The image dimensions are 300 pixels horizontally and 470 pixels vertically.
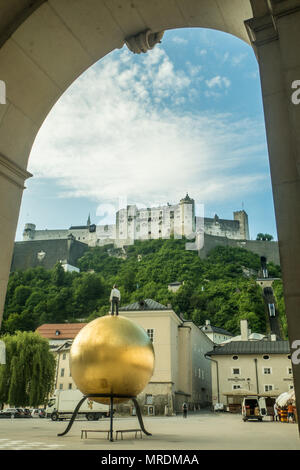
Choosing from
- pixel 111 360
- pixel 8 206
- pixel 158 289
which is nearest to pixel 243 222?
pixel 158 289

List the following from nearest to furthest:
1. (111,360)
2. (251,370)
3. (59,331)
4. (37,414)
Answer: (111,360), (37,414), (251,370), (59,331)

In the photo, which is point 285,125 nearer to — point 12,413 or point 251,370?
point 12,413

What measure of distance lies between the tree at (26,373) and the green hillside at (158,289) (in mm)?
33988

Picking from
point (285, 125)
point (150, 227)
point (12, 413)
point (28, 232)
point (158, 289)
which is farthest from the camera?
point (150, 227)

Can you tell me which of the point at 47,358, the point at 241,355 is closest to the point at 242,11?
the point at 47,358

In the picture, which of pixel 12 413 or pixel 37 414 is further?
pixel 37 414

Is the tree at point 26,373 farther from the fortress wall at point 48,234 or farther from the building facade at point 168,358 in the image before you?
the fortress wall at point 48,234

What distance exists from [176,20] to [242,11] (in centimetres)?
99

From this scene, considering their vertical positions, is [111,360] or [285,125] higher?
[285,125]

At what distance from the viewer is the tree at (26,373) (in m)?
34.1

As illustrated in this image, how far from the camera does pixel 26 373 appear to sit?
35406 millimetres

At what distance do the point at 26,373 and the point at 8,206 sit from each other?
3385cm

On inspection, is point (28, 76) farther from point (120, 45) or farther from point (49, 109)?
point (120, 45)

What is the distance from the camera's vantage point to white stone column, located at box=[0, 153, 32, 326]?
5.03m
